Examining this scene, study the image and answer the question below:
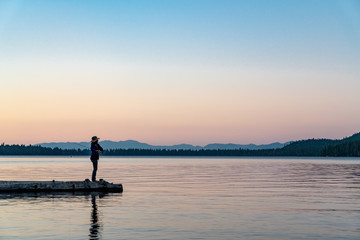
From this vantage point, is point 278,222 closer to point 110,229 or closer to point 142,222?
point 142,222

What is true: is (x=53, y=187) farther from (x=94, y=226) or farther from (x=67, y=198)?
(x=94, y=226)

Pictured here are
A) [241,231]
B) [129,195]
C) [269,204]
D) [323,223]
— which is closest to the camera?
[241,231]

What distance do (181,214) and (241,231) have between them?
17.7ft

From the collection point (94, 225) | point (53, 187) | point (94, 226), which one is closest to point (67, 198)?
point (53, 187)

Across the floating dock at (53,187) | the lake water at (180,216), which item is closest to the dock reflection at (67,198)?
the lake water at (180,216)

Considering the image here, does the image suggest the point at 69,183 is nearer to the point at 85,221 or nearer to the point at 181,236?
the point at 85,221

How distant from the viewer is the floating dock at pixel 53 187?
37188 mm

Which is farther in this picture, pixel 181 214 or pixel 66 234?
pixel 181 214

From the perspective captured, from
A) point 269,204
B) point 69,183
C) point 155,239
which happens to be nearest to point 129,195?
point 69,183

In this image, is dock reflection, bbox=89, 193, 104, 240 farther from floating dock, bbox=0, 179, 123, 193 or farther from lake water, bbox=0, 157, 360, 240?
floating dock, bbox=0, 179, 123, 193

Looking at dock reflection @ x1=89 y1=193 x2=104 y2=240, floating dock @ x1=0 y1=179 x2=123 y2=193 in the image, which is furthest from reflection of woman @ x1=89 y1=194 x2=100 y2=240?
floating dock @ x1=0 y1=179 x2=123 y2=193

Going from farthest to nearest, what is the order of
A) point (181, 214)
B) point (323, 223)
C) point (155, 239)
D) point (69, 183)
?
1. point (69, 183)
2. point (181, 214)
3. point (323, 223)
4. point (155, 239)

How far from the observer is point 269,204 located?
97.8ft

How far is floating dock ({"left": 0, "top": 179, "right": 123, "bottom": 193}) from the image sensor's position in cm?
3719
